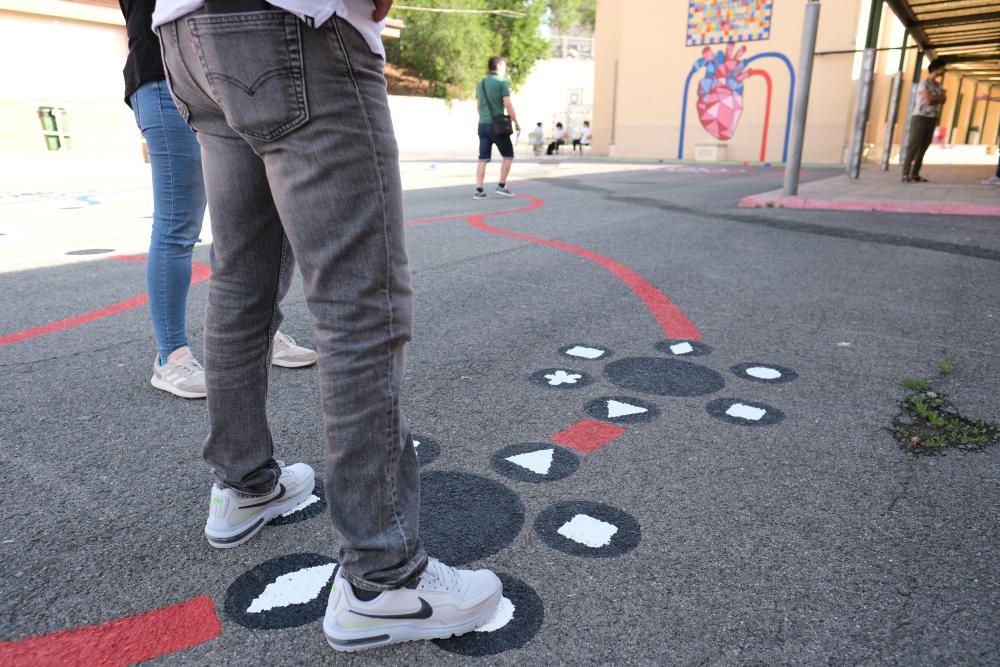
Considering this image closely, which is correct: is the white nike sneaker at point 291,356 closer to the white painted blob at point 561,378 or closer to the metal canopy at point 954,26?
the white painted blob at point 561,378

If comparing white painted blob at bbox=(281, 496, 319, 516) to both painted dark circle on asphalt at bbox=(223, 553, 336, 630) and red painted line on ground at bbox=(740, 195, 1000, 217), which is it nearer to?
painted dark circle on asphalt at bbox=(223, 553, 336, 630)

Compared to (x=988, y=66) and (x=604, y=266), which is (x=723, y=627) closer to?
(x=604, y=266)

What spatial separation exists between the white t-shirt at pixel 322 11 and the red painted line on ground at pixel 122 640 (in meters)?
1.14

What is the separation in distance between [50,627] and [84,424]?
104 centimetres

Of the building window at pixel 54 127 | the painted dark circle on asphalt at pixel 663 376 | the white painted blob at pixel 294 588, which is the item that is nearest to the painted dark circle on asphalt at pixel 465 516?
the white painted blob at pixel 294 588

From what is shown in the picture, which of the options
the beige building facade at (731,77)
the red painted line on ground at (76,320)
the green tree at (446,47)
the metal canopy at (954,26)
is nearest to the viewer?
the red painted line on ground at (76,320)

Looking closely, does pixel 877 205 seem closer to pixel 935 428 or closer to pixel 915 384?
pixel 915 384

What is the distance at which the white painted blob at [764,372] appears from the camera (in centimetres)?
264

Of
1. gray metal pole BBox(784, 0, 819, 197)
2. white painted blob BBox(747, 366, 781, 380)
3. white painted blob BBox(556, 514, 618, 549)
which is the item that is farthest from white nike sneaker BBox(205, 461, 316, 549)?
gray metal pole BBox(784, 0, 819, 197)

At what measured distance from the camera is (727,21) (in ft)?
59.8

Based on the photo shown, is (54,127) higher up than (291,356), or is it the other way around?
(54,127)

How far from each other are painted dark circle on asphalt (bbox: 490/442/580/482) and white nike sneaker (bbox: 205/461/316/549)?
2.00 feet

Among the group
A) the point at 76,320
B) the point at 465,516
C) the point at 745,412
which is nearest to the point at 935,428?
the point at 745,412

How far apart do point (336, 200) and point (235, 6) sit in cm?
32
